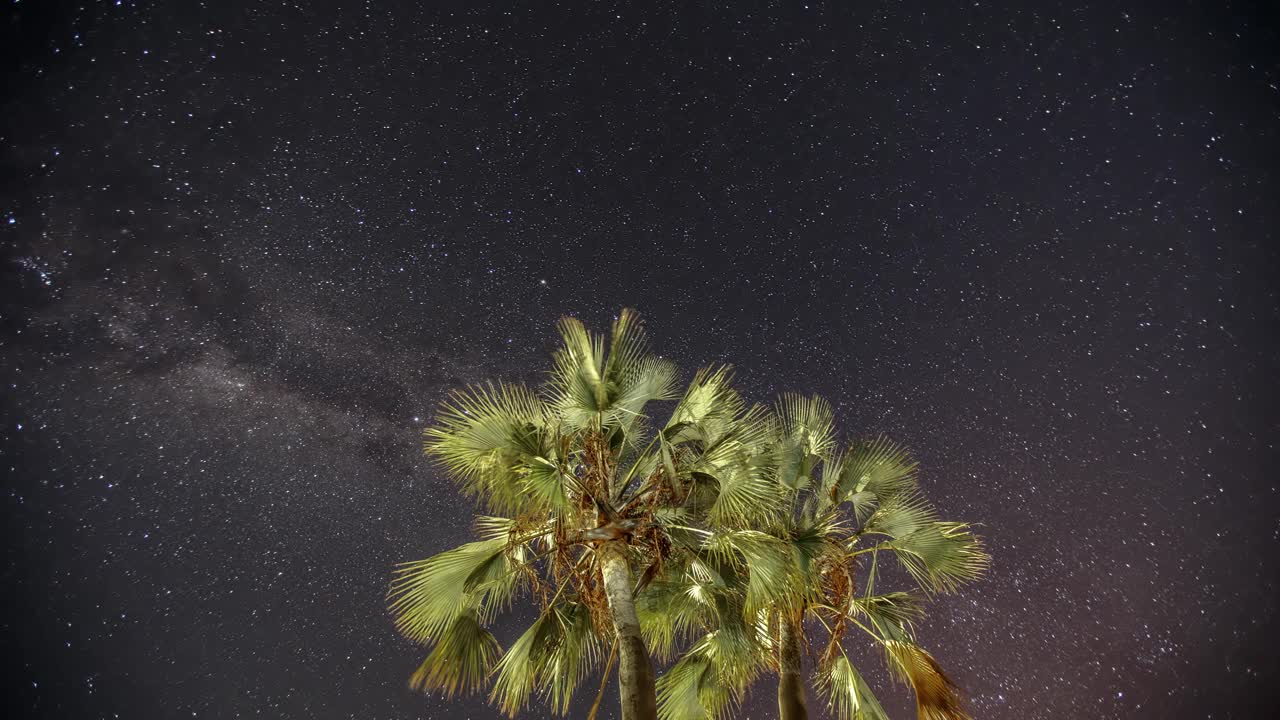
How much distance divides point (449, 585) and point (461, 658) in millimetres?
837

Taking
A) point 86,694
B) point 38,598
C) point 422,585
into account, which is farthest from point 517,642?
point 38,598

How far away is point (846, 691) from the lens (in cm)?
922

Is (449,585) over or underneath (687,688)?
over

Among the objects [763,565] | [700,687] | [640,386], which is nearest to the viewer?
[763,565]

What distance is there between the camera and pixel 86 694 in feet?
143

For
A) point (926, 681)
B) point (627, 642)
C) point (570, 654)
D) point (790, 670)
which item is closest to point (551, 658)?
point (570, 654)

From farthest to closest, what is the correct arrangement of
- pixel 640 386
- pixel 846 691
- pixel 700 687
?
pixel 700 687 → pixel 846 691 → pixel 640 386

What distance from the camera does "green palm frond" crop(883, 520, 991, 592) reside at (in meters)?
8.84

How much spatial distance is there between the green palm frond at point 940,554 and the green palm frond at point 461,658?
17.5 ft

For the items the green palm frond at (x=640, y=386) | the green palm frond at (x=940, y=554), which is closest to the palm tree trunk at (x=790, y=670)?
the green palm frond at (x=940, y=554)

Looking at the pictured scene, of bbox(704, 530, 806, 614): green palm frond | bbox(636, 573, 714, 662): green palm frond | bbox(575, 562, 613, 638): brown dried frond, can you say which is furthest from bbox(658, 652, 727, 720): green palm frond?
bbox(704, 530, 806, 614): green palm frond

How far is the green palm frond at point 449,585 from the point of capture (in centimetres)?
757

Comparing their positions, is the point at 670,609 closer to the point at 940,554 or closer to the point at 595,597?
the point at 595,597

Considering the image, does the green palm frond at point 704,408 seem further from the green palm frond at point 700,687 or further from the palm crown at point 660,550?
the green palm frond at point 700,687
